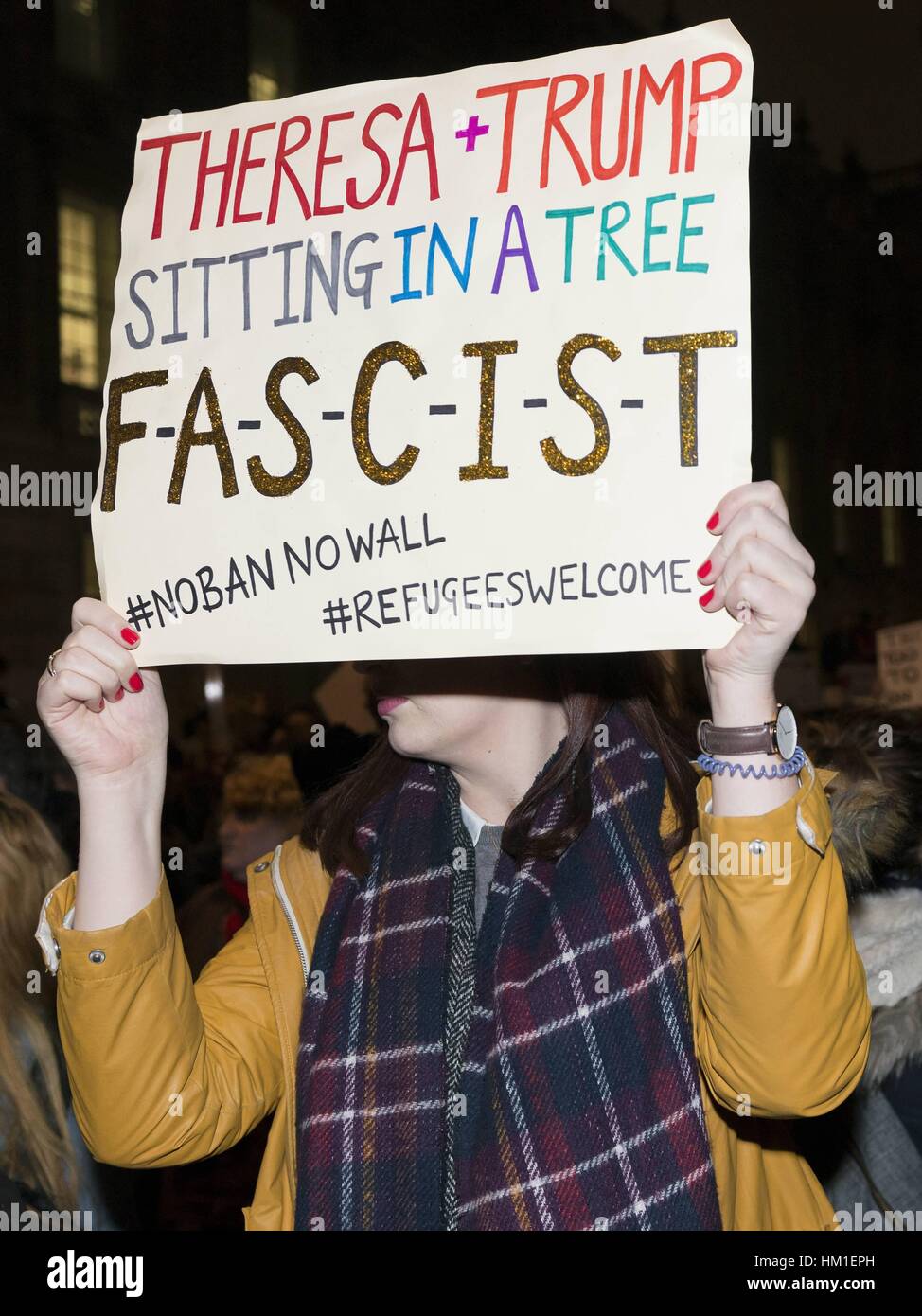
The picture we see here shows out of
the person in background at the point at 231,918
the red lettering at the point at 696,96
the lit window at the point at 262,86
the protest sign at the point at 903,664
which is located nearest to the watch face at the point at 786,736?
the red lettering at the point at 696,96

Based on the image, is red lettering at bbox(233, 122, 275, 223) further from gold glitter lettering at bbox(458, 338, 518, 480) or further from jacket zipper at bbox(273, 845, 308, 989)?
jacket zipper at bbox(273, 845, 308, 989)

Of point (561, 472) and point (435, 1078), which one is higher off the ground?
point (561, 472)

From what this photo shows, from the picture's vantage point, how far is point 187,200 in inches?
74.4

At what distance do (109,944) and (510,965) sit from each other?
56 centimetres

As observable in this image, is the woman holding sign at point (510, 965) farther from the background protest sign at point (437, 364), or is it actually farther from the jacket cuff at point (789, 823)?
the background protest sign at point (437, 364)

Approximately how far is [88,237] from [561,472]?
15095 mm

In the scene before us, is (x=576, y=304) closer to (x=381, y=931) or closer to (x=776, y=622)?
(x=776, y=622)

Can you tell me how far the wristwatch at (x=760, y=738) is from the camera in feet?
5.11

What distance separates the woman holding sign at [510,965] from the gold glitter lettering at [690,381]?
→ 8 centimetres

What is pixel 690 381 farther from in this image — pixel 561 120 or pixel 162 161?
pixel 162 161

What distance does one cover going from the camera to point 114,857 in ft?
5.90

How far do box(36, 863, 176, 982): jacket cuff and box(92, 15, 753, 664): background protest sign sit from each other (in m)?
0.35

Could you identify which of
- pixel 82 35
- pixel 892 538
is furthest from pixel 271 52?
pixel 892 538

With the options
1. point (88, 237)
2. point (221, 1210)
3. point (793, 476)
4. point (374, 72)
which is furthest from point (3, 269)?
point (793, 476)
